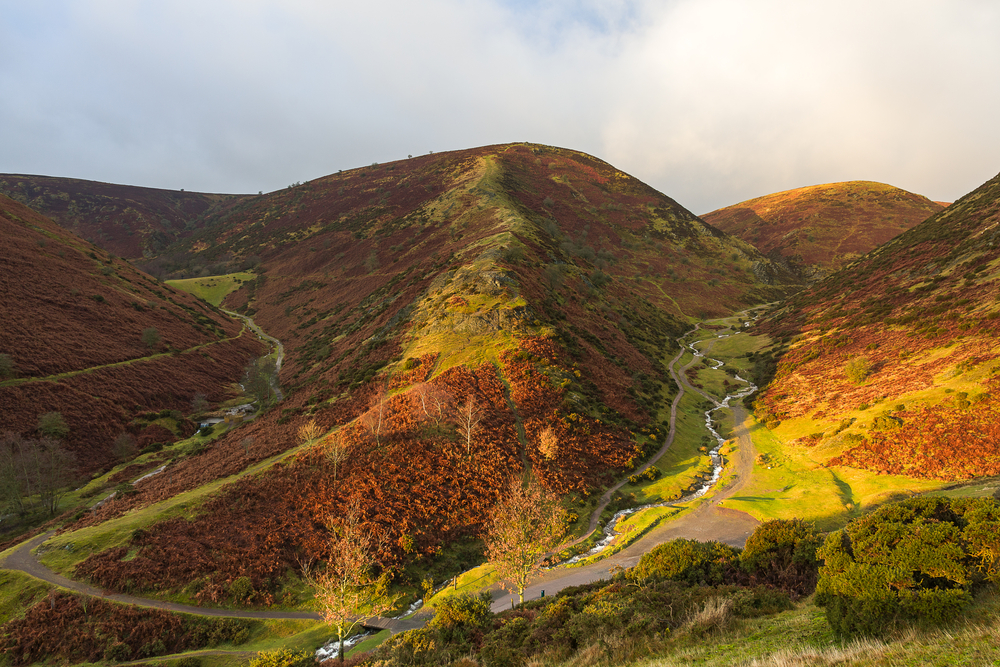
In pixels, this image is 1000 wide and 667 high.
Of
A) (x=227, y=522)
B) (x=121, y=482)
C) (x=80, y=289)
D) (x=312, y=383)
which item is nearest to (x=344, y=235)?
(x=80, y=289)

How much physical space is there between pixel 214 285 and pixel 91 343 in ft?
247

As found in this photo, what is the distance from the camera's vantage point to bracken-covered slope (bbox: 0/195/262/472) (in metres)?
54.2

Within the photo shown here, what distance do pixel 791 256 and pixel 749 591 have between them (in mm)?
220799

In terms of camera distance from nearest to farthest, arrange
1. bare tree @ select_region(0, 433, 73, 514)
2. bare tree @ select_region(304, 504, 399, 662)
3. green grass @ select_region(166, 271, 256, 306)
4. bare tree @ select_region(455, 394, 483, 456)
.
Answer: bare tree @ select_region(304, 504, 399, 662) → bare tree @ select_region(0, 433, 73, 514) → bare tree @ select_region(455, 394, 483, 456) → green grass @ select_region(166, 271, 256, 306)

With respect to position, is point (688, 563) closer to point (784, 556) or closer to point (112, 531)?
point (784, 556)

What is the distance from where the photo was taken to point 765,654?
39.8 feet

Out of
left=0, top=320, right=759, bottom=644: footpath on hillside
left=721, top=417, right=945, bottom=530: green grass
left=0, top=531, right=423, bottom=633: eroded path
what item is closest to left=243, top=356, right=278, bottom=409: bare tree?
left=0, top=320, right=759, bottom=644: footpath on hillside

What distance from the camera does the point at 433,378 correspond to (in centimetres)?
5166

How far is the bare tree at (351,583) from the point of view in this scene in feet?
76.5

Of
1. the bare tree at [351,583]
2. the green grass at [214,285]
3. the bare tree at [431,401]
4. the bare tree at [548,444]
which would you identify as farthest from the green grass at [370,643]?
the green grass at [214,285]

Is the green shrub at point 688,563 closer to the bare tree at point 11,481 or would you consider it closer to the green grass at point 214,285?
the bare tree at point 11,481

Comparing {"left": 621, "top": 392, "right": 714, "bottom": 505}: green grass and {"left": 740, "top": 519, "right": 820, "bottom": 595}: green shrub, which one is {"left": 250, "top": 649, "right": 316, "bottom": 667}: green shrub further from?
{"left": 621, "top": 392, "right": 714, "bottom": 505}: green grass

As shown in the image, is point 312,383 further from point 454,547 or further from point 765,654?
point 765,654

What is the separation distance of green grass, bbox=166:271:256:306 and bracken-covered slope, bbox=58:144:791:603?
515 centimetres
